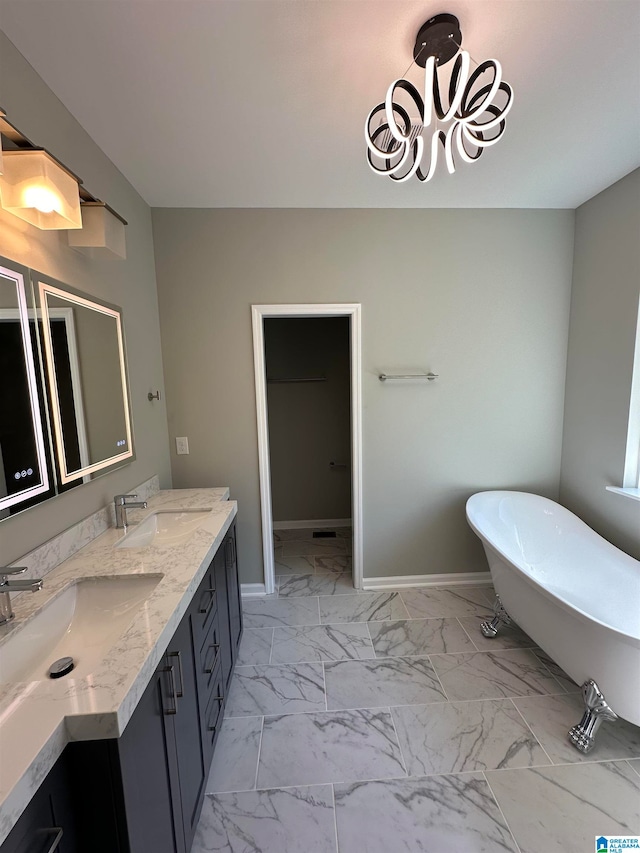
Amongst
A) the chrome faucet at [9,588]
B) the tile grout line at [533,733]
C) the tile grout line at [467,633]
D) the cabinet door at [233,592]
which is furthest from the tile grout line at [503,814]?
the chrome faucet at [9,588]

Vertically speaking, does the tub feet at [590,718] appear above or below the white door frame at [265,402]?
below

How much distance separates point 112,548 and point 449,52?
2.22 meters

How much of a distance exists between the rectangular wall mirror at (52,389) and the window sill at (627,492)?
2849mm

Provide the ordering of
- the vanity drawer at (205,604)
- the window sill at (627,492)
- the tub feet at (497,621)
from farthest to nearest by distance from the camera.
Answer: the tub feet at (497,621) → the window sill at (627,492) → the vanity drawer at (205,604)

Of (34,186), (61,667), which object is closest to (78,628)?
(61,667)

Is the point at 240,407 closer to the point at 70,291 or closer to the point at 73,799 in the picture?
the point at 70,291

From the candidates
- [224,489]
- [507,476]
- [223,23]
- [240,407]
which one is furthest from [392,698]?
[223,23]

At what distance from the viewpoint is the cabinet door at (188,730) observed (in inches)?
42.9

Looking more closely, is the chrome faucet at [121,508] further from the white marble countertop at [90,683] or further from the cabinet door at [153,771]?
the cabinet door at [153,771]

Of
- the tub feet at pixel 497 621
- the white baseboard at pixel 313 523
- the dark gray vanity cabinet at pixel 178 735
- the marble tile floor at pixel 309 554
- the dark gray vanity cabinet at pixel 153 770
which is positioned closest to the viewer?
the dark gray vanity cabinet at pixel 153 770

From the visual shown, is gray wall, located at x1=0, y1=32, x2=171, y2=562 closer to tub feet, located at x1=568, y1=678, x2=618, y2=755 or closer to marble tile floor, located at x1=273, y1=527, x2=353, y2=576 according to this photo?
A: marble tile floor, located at x1=273, y1=527, x2=353, y2=576

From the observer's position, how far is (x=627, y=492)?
6.97ft

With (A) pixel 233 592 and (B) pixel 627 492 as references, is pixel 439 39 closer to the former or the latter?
(B) pixel 627 492

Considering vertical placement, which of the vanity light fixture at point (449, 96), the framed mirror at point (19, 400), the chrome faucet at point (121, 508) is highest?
the vanity light fixture at point (449, 96)
